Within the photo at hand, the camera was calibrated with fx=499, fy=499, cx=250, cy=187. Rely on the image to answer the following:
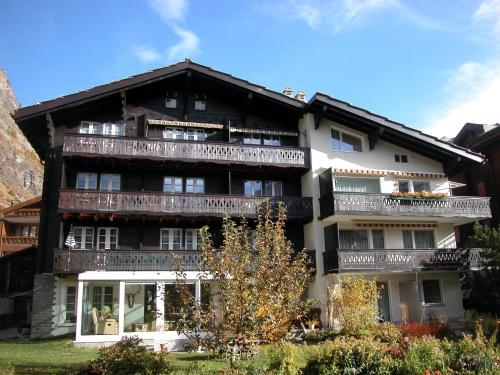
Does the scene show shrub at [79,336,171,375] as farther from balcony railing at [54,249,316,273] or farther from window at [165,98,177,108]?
window at [165,98,177,108]

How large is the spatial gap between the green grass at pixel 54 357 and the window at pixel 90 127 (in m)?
10.9

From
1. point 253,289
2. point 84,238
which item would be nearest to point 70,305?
point 84,238

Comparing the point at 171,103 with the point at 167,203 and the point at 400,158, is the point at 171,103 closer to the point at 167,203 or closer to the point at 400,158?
the point at 167,203

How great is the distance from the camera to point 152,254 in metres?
24.8

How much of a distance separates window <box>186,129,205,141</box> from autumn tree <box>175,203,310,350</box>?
16.2 metres

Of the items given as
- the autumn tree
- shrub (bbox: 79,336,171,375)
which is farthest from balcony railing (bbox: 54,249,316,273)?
the autumn tree

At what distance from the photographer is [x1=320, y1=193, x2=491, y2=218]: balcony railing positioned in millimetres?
26094

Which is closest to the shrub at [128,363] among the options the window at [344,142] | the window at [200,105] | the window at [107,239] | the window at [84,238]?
the window at [107,239]

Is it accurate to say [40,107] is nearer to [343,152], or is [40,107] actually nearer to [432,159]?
[343,152]

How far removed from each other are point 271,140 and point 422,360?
18439 mm

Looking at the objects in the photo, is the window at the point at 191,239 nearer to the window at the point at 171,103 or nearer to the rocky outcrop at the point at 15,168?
the window at the point at 171,103

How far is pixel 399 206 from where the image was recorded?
89.0 ft

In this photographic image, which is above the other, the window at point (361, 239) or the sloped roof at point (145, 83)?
the sloped roof at point (145, 83)

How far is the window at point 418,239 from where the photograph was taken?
28.5m
